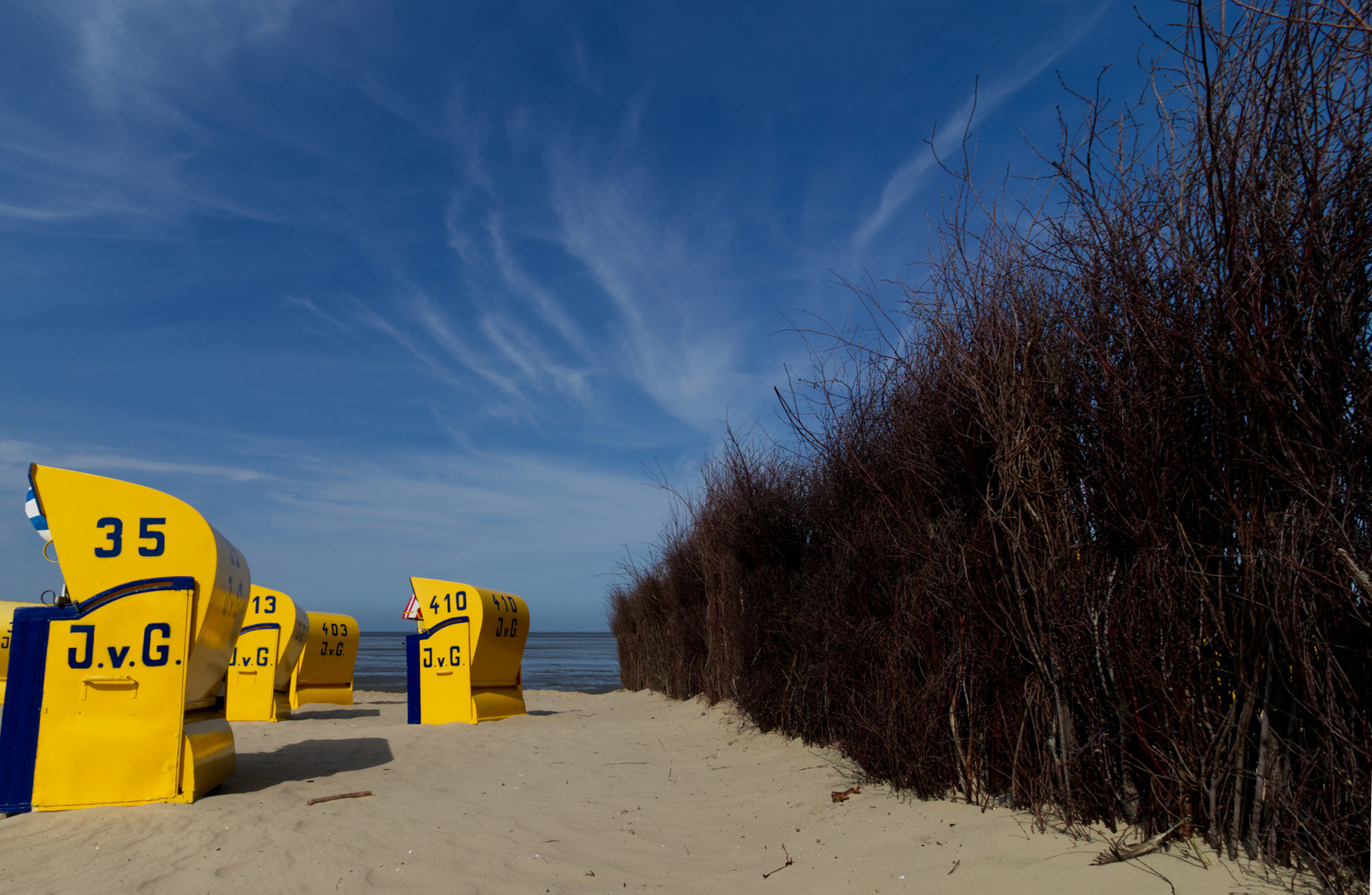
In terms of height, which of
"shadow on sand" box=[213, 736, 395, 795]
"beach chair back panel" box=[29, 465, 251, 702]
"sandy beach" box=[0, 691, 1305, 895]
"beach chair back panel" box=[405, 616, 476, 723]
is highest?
"beach chair back panel" box=[29, 465, 251, 702]

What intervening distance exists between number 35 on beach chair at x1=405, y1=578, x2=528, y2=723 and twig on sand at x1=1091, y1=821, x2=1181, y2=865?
9.70 m

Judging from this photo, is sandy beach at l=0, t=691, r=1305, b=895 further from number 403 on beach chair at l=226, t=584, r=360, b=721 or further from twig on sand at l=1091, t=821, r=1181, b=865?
number 403 on beach chair at l=226, t=584, r=360, b=721

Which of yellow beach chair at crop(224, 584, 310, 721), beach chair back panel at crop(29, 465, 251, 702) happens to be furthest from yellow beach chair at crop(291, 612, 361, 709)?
beach chair back panel at crop(29, 465, 251, 702)

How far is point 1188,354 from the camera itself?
3598mm

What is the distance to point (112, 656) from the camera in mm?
5574

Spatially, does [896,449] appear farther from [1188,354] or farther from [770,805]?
[770,805]

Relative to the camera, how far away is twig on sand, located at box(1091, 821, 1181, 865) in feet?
11.2

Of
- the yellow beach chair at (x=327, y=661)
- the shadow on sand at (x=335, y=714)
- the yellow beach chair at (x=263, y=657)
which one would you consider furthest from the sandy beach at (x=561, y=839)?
the yellow beach chair at (x=327, y=661)

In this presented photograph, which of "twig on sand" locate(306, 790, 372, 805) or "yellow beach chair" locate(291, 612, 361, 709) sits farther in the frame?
"yellow beach chair" locate(291, 612, 361, 709)

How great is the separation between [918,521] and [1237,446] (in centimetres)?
237

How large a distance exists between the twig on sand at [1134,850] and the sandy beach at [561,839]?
0.05 meters

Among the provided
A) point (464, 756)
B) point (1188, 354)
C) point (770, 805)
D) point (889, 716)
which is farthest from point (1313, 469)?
point (464, 756)

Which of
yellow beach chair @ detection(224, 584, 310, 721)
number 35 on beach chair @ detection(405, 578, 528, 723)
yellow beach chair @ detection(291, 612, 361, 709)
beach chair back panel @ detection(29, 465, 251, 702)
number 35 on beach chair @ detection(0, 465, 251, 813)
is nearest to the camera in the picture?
number 35 on beach chair @ detection(0, 465, 251, 813)

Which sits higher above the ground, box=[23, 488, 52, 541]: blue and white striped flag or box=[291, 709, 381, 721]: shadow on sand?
box=[23, 488, 52, 541]: blue and white striped flag
